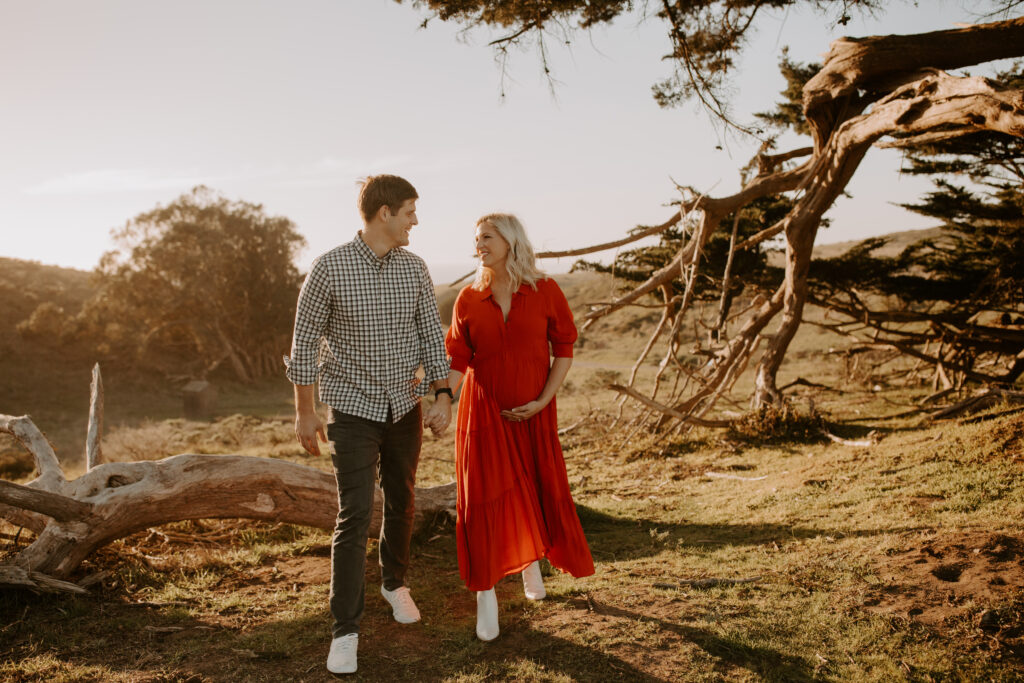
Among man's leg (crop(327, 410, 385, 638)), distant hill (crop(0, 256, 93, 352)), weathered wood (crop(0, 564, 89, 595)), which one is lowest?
weathered wood (crop(0, 564, 89, 595))

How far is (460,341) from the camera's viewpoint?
11.3 feet

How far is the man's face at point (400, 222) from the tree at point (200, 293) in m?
22.2

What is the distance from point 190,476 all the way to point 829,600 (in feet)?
13.0

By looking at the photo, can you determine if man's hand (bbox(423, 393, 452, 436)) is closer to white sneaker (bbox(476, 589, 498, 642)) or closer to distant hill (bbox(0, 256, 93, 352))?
white sneaker (bbox(476, 589, 498, 642))

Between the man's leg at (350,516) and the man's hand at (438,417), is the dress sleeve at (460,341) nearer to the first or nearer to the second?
the man's hand at (438,417)

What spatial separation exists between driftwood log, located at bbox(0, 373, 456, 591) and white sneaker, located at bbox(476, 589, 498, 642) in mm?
1464

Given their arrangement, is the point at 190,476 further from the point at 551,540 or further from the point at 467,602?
the point at 551,540

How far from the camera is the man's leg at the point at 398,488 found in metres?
3.22

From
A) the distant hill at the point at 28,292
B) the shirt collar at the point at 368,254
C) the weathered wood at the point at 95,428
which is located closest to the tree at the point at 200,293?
the distant hill at the point at 28,292

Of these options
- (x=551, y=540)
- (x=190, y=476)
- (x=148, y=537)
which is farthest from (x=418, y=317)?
(x=148, y=537)

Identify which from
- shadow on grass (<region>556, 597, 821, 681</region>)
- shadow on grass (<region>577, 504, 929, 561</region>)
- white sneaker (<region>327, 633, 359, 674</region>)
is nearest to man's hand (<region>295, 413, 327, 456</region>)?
white sneaker (<region>327, 633, 359, 674</region>)

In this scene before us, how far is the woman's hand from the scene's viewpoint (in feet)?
10.9

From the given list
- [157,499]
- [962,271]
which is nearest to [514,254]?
[157,499]

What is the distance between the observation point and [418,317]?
10.9ft
